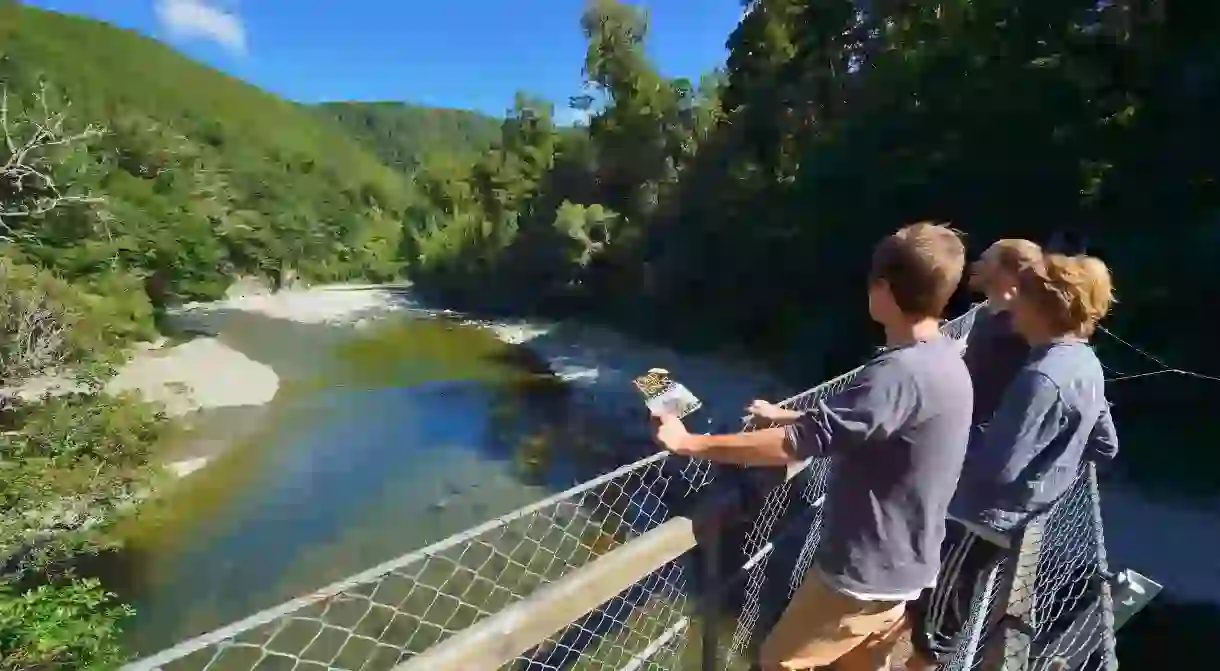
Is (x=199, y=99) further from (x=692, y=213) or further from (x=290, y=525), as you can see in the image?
(x=290, y=525)

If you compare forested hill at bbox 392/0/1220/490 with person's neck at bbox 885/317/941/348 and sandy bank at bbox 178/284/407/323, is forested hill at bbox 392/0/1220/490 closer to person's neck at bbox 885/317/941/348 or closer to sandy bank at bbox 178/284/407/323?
sandy bank at bbox 178/284/407/323

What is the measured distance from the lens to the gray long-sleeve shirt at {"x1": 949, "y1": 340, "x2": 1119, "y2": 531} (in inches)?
69.9

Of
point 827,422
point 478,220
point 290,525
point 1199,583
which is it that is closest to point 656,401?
point 827,422

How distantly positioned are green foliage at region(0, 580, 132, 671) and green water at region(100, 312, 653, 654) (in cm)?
218

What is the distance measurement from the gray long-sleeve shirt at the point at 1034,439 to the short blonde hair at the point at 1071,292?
6 centimetres

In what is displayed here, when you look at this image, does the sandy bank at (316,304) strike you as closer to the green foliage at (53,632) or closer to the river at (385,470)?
the river at (385,470)

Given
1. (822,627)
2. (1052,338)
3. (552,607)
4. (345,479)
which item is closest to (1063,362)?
(1052,338)

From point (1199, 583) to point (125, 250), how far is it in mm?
21745

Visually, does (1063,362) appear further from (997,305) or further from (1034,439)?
(997,305)

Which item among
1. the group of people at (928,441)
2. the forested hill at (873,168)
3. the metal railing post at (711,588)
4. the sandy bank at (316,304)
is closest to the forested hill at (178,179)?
the sandy bank at (316,304)

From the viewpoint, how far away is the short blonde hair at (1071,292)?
183 cm

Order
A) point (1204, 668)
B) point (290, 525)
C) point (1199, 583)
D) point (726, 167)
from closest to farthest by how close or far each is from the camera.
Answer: point (1204, 668), point (1199, 583), point (290, 525), point (726, 167)

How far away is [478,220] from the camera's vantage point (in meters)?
37.3

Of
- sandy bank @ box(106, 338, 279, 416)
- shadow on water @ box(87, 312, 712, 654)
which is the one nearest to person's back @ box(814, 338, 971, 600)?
shadow on water @ box(87, 312, 712, 654)
